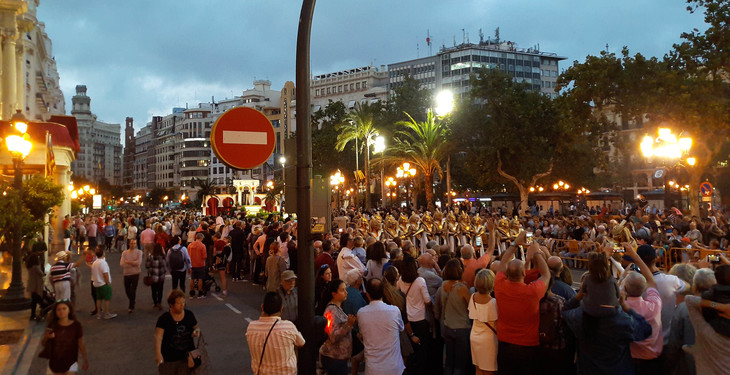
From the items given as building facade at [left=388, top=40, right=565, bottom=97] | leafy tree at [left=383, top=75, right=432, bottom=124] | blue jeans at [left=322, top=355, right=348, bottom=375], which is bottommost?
blue jeans at [left=322, top=355, right=348, bottom=375]

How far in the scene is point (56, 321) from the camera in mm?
6285

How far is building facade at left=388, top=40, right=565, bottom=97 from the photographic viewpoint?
99875 millimetres

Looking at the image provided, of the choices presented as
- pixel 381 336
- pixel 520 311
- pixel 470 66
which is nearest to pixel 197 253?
pixel 381 336

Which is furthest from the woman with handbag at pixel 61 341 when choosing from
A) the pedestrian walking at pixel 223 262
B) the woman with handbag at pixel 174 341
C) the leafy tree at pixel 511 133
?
the leafy tree at pixel 511 133

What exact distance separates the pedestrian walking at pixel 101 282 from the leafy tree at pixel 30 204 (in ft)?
9.61

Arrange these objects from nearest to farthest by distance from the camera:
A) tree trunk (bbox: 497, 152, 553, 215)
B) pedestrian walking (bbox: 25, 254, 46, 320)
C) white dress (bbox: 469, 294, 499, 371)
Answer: white dress (bbox: 469, 294, 499, 371) → pedestrian walking (bbox: 25, 254, 46, 320) → tree trunk (bbox: 497, 152, 553, 215)

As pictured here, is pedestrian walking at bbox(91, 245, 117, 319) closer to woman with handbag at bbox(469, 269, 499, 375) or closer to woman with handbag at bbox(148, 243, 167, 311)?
woman with handbag at bbox(148, 243, 167, 311)

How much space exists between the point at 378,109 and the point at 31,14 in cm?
2962

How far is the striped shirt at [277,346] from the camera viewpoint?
4914mm

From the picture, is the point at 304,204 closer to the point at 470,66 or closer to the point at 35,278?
the point at 35,278

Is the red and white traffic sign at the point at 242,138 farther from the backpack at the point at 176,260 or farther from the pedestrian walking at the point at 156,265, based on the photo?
the backpack at the point at 176,260

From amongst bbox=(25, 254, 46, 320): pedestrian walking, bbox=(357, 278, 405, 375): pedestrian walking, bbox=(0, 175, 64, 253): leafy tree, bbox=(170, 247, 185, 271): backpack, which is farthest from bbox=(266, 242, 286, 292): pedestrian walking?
bbox=(0, 175, 64, 253): leafy tree

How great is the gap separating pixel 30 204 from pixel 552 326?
14.9 m

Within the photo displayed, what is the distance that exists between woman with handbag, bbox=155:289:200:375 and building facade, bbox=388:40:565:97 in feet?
310
